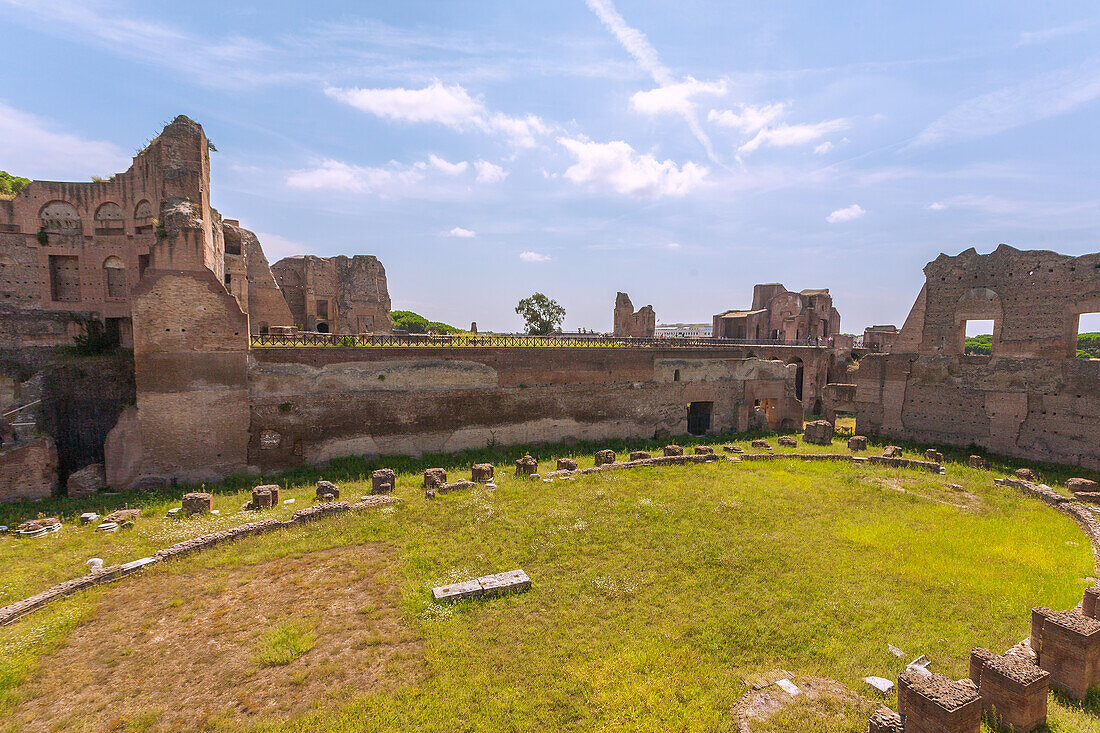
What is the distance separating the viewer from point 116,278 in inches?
752

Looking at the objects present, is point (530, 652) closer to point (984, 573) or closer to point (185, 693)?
point (185, 693)

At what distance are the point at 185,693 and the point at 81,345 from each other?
15.7 meters

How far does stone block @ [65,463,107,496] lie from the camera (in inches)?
464

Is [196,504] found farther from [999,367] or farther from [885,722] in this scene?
[999,367]

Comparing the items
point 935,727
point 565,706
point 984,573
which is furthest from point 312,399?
point 984,573

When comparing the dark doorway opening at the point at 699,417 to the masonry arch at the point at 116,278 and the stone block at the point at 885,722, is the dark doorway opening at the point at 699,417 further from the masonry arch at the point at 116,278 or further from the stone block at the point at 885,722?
the masonry arch at the point at 116,278

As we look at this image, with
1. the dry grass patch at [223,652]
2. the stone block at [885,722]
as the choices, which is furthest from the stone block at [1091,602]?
the dry grass patch at [223,652]

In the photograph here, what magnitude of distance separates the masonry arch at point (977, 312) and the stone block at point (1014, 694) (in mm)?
18329

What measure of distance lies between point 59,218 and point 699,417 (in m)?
27.1

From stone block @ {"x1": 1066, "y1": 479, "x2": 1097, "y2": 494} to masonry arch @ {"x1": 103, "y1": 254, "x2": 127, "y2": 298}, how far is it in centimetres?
3178

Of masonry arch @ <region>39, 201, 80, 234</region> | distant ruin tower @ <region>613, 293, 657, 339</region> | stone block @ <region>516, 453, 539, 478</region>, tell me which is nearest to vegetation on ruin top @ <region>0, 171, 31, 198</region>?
masonry arch @ <region>39, 201, 80, 234</region>

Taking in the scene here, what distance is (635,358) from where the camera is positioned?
18719mm

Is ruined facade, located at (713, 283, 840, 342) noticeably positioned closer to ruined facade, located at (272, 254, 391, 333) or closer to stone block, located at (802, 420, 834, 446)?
stone block, located at (802, 420, 834, 446)

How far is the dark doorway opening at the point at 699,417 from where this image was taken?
20.6 m
